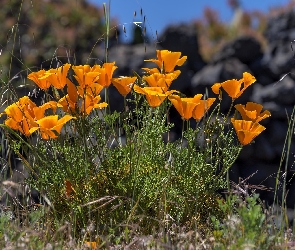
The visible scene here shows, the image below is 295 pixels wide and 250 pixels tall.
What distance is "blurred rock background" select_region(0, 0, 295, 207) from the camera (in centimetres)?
773

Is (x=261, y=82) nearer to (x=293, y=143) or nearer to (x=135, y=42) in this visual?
(x=293, y=143)

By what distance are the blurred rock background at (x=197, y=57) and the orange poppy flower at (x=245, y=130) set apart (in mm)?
4162

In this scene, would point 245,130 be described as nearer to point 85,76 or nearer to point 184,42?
point 85,76

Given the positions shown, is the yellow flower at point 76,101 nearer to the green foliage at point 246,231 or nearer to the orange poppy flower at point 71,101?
the orange poppy flower at point 71,101

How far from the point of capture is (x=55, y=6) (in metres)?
9.97

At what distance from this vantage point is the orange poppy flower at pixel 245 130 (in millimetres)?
2527

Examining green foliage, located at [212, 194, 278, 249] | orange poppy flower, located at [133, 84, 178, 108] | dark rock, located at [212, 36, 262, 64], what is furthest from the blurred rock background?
green foliage, located at [212, 194, 278, 249]

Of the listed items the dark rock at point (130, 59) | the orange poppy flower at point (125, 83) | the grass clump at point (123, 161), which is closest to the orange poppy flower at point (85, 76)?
the grass clump at point (123, 161)

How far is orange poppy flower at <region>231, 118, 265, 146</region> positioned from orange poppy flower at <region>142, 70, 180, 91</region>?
28 centimetres

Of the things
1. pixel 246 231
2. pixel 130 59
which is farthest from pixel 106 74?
pixel 130 59

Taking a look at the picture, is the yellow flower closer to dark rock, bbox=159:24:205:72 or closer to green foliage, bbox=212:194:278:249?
green foliage, bbox=212:194:278:249

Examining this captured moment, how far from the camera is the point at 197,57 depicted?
8.55 metres

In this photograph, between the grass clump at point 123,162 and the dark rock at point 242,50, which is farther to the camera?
the dark rock at point 242,50

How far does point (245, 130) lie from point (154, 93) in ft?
1.28
